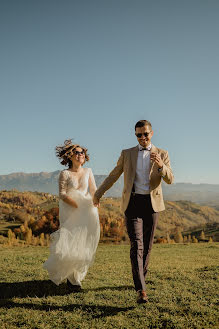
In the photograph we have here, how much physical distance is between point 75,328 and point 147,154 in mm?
3635

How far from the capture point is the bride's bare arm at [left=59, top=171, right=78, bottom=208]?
22.9ft

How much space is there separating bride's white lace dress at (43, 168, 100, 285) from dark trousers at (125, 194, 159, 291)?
125 centimetres

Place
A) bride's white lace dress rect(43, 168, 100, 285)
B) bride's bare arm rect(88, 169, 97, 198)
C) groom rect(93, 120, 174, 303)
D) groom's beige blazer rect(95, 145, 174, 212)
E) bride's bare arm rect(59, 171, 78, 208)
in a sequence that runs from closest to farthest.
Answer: groom rect(93, 120, 174, 303) → groom's beige blazer rect(95, 145, 174, 212) → bride's white lace dress rect(43, 168, 100, 285) → bride's bare arm rect(59, 171, 78, 208) → bride's bare arm rect(88, 169, 97, 198)

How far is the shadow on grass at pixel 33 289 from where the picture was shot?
6766 millimetres

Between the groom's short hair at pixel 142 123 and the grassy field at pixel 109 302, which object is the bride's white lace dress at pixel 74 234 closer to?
the grassy field at pixel 109 302

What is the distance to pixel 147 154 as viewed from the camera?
6.50 metres

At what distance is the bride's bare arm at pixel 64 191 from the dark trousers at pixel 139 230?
142 cm

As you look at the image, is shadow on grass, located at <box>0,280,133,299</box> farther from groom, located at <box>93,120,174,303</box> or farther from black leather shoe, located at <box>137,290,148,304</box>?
groom, located at <box>93,120,174,303</box>

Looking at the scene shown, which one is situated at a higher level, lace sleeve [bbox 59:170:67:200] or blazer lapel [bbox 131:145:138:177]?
blazer lapel [bbox 131:145:138:177]

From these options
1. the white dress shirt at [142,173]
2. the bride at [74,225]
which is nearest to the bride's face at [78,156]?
the bride at [74,225]

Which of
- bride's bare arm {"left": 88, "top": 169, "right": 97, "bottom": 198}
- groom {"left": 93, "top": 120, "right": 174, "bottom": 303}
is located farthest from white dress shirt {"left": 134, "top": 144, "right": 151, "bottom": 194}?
bride's bare arm {"left": 88, "top": 169, "right": 97, "bottom": 198}

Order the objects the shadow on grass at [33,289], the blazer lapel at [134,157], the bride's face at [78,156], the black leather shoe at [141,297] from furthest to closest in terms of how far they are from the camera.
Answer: the bride's face at [78,156] → the shadow on grass at [33,289] → the blazer lapel at [134,157] → the black leather shoe at [141,297]

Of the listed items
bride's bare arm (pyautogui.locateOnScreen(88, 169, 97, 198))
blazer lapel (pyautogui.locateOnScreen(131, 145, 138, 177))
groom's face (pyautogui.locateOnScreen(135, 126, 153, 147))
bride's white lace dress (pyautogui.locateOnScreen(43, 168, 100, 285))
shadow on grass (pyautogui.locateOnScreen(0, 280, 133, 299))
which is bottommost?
shadow on grass (pyautogui.locateOnScreen(0, 280, 133, 299))

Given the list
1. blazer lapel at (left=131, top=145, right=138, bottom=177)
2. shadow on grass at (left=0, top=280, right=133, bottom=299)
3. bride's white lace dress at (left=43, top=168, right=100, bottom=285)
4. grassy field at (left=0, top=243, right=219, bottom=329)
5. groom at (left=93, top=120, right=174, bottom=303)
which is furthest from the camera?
shadow on grass at (left=0, top=280, right=133, bottom=299)
